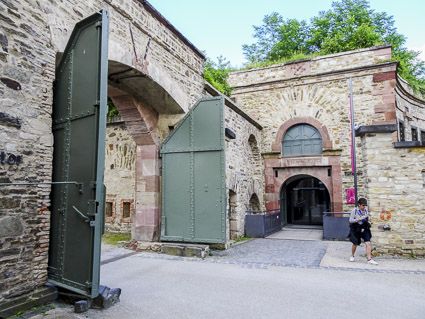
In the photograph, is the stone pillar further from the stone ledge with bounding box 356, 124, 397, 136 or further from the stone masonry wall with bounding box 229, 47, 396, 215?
the stone masonry wall with bounding box 229, 47, 396, 215

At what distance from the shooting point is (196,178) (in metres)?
6.80

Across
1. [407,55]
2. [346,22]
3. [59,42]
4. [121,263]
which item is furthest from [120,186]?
[407,55]

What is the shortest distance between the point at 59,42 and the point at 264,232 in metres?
7.88

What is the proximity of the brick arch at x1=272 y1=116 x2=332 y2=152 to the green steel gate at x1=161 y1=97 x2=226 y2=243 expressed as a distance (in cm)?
619

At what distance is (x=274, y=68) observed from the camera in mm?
13016

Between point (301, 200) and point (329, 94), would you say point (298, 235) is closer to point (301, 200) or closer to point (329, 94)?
point (329, 94)

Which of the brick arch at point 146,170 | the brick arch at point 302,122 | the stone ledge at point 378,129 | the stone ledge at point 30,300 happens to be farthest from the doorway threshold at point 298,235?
the stone ledge at point 30,300

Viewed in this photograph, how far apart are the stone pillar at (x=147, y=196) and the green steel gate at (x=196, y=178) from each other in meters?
0.26

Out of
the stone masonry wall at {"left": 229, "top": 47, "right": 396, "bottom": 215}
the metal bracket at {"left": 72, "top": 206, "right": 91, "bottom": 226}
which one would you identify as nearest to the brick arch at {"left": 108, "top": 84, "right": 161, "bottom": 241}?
the metal bracket at {"left": 72, "top": 206, "right": 91, "bottom": 226}

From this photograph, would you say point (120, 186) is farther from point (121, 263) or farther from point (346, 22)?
point (346, 22)

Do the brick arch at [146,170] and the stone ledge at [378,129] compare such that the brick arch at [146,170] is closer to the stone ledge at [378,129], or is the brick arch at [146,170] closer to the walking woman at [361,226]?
the walking woman at [361,226]

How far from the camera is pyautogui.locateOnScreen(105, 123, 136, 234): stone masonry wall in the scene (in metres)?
9.25

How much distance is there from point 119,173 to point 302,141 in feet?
23.0

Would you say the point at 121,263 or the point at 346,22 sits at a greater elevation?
the point at 346,22
